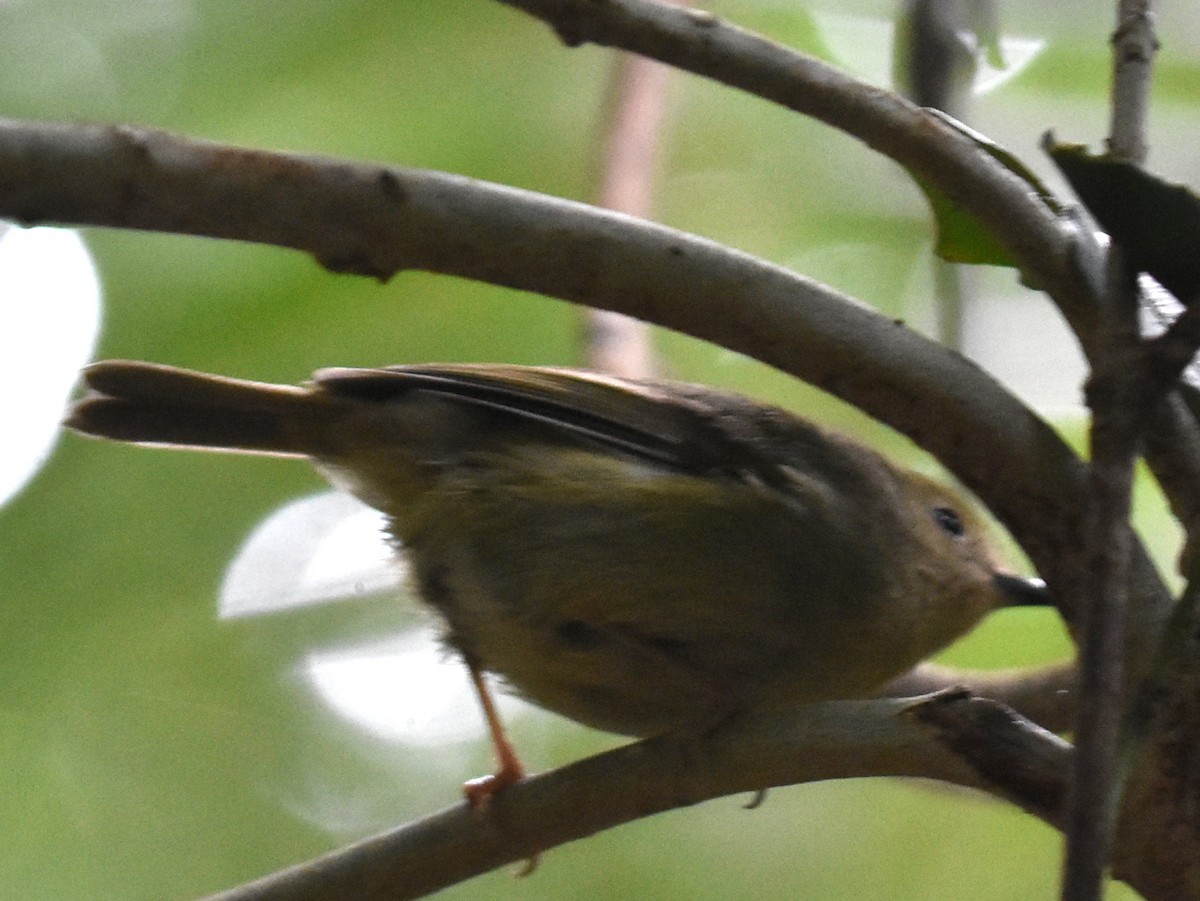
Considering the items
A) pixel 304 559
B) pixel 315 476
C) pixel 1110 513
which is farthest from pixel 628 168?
pixel 1110 513

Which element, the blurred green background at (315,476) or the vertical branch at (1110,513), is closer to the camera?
the vertical branch at (1110,513)

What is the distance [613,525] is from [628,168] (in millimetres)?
1568

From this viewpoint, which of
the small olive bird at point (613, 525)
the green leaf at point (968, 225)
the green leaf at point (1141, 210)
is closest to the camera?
the green leaf at point (1141, 210)

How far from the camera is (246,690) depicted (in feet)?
14.0

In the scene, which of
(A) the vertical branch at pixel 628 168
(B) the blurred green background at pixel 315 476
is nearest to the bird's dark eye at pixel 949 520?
(B) the blurred green background at pixel 315 476

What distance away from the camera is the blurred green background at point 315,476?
13.3 ft

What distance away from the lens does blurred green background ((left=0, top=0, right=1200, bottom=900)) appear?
4055 millimetres

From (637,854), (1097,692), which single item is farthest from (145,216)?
(637,854)

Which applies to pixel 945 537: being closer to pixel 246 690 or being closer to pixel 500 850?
pixel 500 850

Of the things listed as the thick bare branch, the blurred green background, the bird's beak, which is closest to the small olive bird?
the bird's beak

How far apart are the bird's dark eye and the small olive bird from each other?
10cm

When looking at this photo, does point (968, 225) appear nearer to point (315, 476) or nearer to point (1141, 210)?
point (1141, 210)

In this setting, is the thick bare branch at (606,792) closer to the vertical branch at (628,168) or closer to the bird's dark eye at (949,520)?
the bird's dark eye at (949,520)

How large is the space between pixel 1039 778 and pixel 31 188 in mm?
1373
